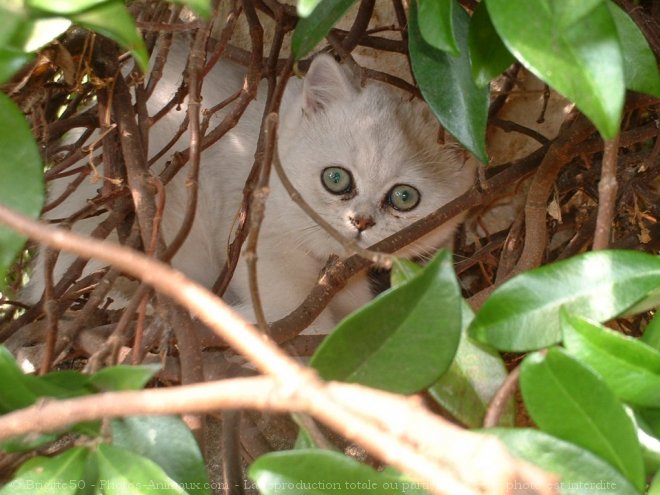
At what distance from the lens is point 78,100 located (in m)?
1.74

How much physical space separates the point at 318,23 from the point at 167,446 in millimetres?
690

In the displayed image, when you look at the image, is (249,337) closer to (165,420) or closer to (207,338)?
(165,420)

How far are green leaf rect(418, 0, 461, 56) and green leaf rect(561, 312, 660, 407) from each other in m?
0.33

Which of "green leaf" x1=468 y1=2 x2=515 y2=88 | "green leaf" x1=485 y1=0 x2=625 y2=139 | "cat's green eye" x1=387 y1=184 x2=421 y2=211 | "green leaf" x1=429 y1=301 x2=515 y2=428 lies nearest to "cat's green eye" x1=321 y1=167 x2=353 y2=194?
"cat's green eye" x1=387 y1=184 x2=421 y2=211

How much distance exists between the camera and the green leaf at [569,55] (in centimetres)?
73

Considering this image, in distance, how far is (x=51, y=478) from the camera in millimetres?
747

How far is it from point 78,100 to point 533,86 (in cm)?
126

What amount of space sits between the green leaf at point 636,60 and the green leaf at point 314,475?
0.58 meters

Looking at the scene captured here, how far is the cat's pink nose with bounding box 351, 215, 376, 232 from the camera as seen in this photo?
6.29ft

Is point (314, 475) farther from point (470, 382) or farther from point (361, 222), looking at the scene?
point (361, 222)

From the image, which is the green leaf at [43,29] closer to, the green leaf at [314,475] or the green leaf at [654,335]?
the green leaf at [314,475]

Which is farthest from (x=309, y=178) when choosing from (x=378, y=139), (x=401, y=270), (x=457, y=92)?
(x=401, y=270)

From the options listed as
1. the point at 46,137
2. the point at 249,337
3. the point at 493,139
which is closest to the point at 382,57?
the point at 493,139

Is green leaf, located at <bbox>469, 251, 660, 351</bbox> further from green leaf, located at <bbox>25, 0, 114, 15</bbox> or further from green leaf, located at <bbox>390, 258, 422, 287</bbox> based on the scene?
green leaf, located at <bbox>25, 0, 114, 15</bbox>
